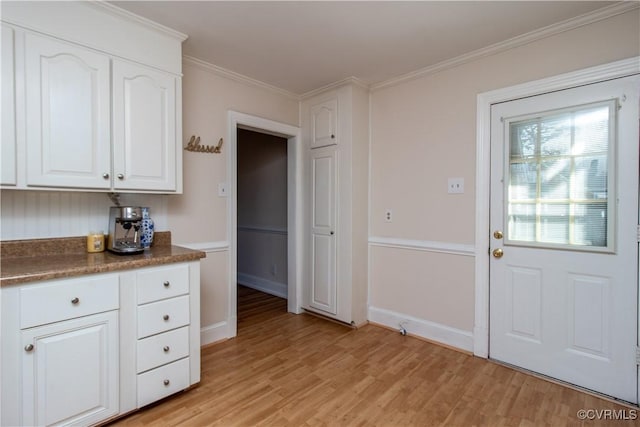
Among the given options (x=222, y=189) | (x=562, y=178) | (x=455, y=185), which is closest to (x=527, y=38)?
(x=562, y=178)

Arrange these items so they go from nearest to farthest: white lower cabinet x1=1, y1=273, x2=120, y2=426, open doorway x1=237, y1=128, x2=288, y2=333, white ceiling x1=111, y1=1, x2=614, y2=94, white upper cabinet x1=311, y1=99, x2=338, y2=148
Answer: white lower cabinet x1=1, y1=273, x2=120, y2=426, white ceiling x1=111, y1=1, x2=614, y2=94, white upper cabinet x1=311, y1=99, x2=338, y2=148, open doorway x1=237, y1=128, x2=288, y2=333

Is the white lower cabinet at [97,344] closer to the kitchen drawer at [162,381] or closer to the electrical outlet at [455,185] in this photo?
the kitchen drawer at [162,381]

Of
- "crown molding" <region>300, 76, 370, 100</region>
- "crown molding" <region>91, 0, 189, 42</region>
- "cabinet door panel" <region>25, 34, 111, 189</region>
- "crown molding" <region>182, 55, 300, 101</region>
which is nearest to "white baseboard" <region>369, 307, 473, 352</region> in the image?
"crown molding" <region>300, 76, 370, 100</region>

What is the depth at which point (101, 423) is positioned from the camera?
1.66 metres

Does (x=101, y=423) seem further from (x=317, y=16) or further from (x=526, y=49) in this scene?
(x=526, y=49)

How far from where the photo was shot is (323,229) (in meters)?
3.30

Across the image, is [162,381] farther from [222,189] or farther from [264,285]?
[264,285]

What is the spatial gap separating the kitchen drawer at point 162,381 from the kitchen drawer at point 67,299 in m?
0.49

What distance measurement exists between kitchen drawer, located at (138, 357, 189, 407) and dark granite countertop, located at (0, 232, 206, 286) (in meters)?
0.65

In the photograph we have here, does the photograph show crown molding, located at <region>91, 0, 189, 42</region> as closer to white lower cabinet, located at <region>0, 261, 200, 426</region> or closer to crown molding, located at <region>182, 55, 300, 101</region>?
crown molding, located at <region>182, 55, 300, 101</region>

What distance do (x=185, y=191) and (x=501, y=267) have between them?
104 inches

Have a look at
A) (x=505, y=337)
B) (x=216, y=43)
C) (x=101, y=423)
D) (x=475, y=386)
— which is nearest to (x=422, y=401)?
(x=475, y=386)

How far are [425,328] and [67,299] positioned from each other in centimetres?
266

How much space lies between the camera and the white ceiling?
1.90 m
